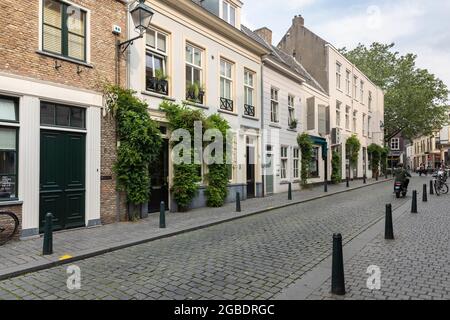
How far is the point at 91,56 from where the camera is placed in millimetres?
9125

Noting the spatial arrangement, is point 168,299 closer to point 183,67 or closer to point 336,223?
point 336,223

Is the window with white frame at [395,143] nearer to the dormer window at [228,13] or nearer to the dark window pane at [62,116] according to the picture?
the dormer window at [228,13]

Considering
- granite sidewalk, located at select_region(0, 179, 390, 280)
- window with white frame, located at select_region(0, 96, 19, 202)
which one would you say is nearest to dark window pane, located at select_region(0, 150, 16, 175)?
window with white frame, located at select_region(0, 96, 19, 202)

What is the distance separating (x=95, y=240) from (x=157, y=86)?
19.0 feet

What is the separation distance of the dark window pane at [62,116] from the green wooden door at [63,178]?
0.87 ft

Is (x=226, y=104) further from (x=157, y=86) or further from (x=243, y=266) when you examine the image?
(x=243, y=266)

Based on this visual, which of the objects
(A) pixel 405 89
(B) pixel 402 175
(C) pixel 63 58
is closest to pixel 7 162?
(C) pixel 63 58

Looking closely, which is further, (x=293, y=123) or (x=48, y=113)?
(x=293, y=123)

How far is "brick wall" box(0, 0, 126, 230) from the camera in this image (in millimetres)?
7418

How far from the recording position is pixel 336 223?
31.0 feet

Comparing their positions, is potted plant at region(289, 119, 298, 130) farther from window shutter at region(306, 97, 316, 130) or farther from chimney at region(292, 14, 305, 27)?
chimney at region(292, 14, 305, 27)

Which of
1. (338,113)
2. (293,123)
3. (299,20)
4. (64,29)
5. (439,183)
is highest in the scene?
(299,20)

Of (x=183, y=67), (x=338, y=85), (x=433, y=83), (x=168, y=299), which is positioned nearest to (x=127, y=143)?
(x=183, y=67)

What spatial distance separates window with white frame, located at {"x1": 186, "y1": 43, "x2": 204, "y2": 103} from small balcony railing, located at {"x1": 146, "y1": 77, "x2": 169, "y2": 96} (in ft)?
3.79
